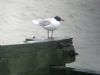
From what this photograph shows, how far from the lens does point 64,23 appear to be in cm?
1061

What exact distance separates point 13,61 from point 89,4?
8.15 m

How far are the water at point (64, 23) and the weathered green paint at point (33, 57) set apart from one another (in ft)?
8.56

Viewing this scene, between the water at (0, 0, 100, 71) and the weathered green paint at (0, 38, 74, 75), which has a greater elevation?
the water at (0, 0, 100, 71)

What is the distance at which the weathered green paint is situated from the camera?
4.51m

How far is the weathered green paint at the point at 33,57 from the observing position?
14.8 ft

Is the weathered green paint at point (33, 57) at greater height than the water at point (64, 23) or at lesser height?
lesser

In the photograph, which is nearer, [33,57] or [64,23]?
[33,57]

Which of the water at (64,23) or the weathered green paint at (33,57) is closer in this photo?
the weathered green paint at (33,57)

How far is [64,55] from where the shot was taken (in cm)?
500

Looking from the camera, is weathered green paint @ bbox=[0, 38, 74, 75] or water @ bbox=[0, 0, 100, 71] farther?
water @ bbox=[0, 0, 100, 71]

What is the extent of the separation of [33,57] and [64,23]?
590 centimetres

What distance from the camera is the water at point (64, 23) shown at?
8697mm

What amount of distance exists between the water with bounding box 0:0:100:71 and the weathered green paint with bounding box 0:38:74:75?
2.61 m

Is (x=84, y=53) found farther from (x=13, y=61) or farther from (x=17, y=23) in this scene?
(x=13, y=61)
